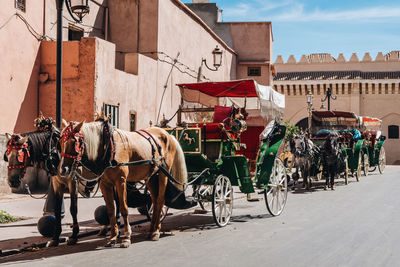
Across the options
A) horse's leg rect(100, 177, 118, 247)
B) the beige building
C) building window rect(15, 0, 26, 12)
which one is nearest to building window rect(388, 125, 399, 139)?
the beige building

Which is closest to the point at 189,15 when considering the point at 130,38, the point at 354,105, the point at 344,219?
the point at 130,38

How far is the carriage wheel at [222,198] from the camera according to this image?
8092 mm

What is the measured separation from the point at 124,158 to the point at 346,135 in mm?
13299

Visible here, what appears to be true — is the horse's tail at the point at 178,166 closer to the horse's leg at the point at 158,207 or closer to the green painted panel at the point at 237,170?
the horse's leg at the point at 158,207

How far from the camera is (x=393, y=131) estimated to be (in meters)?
41.2

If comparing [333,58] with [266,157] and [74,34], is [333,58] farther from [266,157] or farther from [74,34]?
[266,157]

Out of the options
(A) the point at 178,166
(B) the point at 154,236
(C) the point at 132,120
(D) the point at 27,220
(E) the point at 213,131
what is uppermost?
(C) the point at 132,120

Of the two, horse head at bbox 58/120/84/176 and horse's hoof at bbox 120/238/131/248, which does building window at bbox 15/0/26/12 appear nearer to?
horse head at bbox 58/120/84/176

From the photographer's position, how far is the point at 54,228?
23.0 ft

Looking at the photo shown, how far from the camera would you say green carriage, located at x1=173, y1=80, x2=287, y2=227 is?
8.44 meters

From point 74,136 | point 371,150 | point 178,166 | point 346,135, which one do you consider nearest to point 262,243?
point 178,166

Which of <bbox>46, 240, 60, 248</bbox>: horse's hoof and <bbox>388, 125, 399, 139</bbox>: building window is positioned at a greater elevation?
<bbox>388, 125, 399, 139</bbox>: building window

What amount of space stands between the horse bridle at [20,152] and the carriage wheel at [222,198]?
3.06 metres

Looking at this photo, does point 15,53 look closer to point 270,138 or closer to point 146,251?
point 270,138
